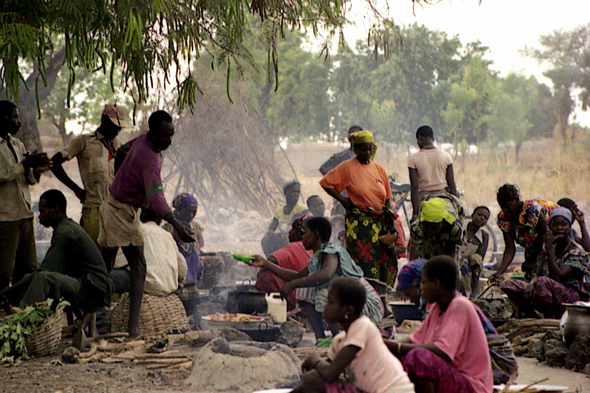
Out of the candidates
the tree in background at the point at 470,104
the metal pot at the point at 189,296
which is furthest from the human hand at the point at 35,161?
the tree in background at the point at 470,104

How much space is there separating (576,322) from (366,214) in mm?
1993

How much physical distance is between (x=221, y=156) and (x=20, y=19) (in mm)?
11379

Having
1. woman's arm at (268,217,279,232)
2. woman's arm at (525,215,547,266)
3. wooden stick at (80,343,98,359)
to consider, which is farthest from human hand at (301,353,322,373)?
woman's arm at (268,217,279,232)

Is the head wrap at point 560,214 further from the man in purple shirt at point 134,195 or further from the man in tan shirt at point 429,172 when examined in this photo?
the man in purple shirt at point 134,195

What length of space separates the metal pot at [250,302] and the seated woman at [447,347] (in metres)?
2.92

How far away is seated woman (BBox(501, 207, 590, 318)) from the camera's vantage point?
6105 mm

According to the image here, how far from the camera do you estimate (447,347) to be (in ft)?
11.0

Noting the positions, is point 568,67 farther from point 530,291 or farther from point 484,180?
point 530,291

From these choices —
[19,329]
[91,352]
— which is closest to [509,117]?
[91,352]

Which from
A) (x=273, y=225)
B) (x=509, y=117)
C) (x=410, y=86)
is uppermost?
(x=410, y=86)

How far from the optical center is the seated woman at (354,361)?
3109 mm

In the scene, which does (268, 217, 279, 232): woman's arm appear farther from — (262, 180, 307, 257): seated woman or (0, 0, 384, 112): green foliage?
(0, 0, 384, 112): green foliage

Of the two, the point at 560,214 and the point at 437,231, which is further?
the point at 560,214

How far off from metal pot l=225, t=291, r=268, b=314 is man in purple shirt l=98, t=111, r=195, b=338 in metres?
0.85
